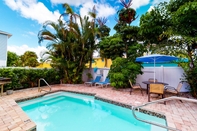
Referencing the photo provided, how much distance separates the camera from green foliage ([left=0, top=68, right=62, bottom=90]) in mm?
7665

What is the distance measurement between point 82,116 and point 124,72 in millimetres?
4354

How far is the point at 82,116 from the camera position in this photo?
17.4ft

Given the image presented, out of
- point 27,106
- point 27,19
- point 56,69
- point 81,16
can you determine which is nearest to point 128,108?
point 27,106

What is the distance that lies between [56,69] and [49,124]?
7634 millimetres

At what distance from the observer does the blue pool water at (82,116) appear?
4266 mm

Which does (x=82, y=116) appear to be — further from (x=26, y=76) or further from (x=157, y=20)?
(x=157, y=20)

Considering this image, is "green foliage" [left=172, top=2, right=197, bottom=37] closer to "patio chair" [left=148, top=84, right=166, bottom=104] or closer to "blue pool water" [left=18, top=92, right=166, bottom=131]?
"patio chair" [left=148, top=84, right=166, bottom=104]

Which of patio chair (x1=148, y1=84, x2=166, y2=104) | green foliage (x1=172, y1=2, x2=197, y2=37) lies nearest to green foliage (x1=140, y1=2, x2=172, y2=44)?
green foliage (x1=172, y1=2, x2=197, y2=37)

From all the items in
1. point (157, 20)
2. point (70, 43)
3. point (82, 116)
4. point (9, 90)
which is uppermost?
point (157, 20)

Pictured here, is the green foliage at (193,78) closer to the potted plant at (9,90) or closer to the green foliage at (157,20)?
the green foliage at (157,20)

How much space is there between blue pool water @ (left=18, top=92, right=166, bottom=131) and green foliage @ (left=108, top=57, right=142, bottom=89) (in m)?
2.24

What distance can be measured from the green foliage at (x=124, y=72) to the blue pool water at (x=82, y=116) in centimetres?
224

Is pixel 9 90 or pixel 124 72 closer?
pixel 9 90

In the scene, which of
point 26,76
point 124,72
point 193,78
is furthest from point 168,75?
point 26,76
